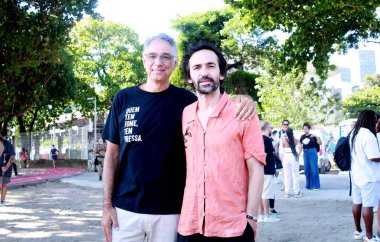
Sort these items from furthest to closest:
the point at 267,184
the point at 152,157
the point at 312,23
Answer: the point at 312,23 < the point at 267,184 < the point at 152,157

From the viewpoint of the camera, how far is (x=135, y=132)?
3.14 m

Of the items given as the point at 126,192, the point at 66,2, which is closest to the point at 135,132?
the point at 126,192

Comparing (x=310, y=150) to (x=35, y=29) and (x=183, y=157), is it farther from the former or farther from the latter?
(x=183, y=157)

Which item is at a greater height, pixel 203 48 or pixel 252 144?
pixel 203 48

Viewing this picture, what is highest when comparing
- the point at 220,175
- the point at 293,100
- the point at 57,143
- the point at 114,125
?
the point at 293,100

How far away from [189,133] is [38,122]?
138 feet

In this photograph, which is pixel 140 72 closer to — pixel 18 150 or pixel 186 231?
pixel 18 150

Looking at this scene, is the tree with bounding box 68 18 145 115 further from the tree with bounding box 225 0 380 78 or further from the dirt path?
the tree with bounding box 225 0 380 78

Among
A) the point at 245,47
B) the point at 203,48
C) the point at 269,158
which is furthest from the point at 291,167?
the point at 245,47

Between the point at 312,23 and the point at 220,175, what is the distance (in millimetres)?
10633

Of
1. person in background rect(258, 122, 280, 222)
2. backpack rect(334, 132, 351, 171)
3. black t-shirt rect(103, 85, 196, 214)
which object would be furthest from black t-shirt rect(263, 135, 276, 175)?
black t-shirt rect(103, 85, 196, 214)

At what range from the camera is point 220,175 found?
2721 mm

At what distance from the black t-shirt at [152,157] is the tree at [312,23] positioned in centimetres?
915

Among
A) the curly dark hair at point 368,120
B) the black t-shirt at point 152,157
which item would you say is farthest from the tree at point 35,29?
the black t-shirt at point 152,157
